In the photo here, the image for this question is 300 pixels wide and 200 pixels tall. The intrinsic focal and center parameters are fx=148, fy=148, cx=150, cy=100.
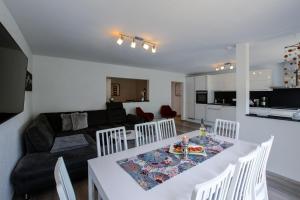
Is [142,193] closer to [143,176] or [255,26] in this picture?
[143,176]

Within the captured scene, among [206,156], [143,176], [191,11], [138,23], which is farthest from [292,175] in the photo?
[138,23]

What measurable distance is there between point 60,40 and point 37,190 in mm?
2468

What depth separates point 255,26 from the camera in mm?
2170

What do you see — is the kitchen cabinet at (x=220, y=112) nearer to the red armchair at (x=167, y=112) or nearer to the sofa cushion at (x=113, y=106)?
the red armchair at (x=167, y=112)

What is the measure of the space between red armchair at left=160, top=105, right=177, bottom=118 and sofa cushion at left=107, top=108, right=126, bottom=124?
6.53 feet

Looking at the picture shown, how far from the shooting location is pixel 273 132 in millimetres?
2477

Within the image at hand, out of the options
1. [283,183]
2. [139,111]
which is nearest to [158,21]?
[283,183]

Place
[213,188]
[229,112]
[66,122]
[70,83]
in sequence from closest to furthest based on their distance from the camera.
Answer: [213,188], [66,122], [70,83], [229,112]

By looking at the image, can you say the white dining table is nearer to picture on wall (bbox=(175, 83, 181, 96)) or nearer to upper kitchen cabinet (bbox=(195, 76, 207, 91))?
upper kitchen cabinet (bbox=(195, 76, 207, 91))

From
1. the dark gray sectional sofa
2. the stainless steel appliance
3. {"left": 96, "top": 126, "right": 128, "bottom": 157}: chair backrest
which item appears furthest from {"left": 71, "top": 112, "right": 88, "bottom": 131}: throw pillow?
the stainless steel appliance

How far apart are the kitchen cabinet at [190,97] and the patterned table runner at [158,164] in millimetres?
5089

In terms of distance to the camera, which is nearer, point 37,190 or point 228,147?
point 228,147

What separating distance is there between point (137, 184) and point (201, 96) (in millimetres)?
5808

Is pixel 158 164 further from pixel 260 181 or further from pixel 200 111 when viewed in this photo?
pixel 200 111
